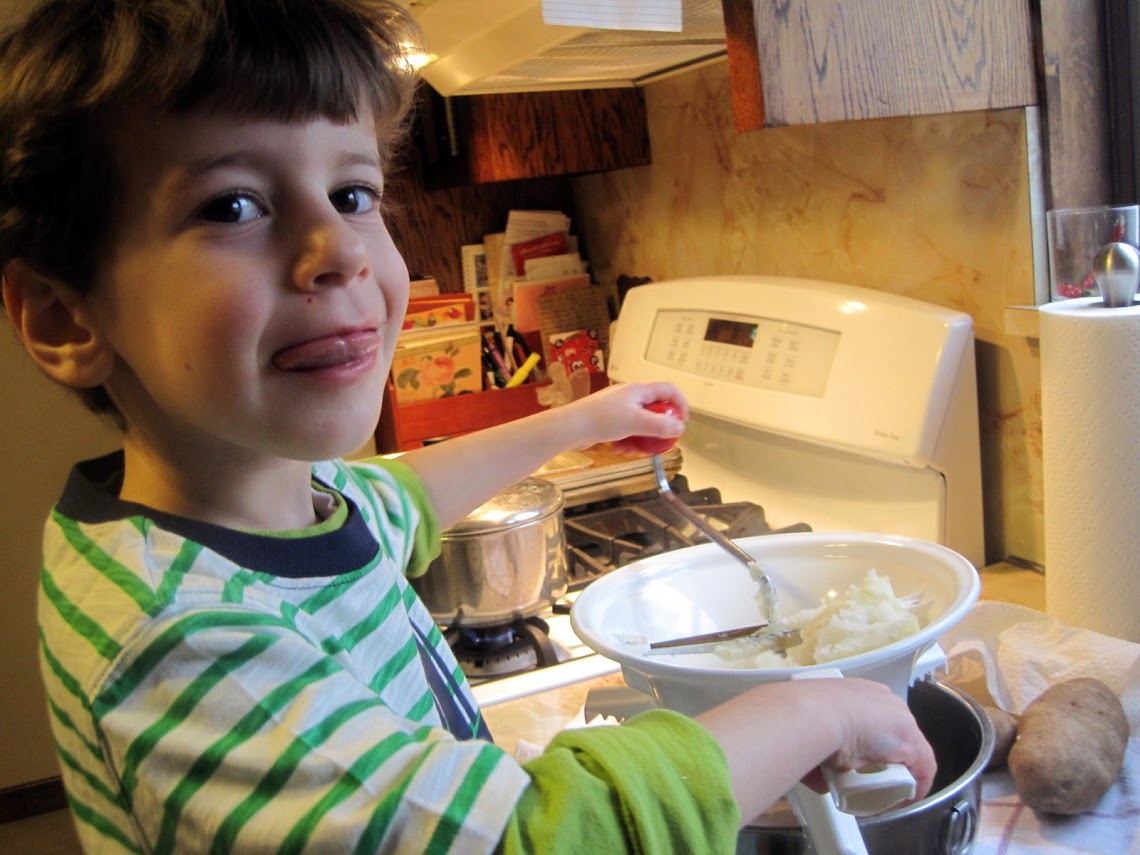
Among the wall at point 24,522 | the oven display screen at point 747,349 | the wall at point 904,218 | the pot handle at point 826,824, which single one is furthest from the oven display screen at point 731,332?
the wall at point 24,522

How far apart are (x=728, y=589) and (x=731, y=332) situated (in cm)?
57

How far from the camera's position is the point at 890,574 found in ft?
2.66

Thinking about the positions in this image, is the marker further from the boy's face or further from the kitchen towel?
the boy's face

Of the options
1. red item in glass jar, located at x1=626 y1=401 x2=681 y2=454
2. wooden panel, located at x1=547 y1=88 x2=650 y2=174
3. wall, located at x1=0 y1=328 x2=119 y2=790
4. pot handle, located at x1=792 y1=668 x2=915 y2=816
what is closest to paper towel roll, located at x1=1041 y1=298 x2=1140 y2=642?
red item in glass jar, located at x1=626 y1=401 x2=681 y2=454

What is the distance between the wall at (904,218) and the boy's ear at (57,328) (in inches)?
34.4

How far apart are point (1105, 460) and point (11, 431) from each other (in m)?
2.01

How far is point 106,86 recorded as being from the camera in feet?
1.84

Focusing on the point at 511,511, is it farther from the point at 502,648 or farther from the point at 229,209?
the point at 229,209

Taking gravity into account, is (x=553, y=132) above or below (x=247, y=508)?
above

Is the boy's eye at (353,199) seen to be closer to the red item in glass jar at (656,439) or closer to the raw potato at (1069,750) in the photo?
the red item in glass jar at (656,439)

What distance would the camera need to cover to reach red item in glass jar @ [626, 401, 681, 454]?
0.94 meters

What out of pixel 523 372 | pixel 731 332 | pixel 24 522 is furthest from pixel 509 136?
pixel 24 522

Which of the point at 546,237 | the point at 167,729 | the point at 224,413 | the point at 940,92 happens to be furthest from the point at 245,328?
the point at 546,237

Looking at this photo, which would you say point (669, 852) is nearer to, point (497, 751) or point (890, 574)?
point (497, 751)
